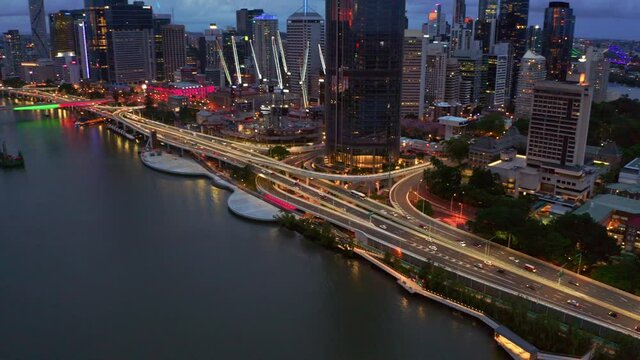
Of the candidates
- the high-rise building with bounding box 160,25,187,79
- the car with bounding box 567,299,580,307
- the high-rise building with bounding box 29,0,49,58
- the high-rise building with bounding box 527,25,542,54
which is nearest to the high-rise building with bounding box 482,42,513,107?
the high-rise building with bounding box 527,25,542,54

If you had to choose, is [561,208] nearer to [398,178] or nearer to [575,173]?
[575,173]

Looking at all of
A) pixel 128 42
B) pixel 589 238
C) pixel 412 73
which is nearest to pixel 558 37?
pixel 412 73

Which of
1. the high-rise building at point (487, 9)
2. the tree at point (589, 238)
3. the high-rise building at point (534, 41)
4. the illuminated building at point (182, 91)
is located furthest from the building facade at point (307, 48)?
the tree at point (589, 238)

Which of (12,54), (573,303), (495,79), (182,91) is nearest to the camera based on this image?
(573,303)

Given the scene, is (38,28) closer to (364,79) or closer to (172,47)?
(172,47)

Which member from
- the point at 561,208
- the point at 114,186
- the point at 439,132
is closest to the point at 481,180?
the point at 561,208

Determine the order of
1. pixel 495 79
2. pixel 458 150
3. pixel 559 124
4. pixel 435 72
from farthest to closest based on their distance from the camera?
pixel 495 79, pixel 435 72, pixel 458 150, pixel 559 124
